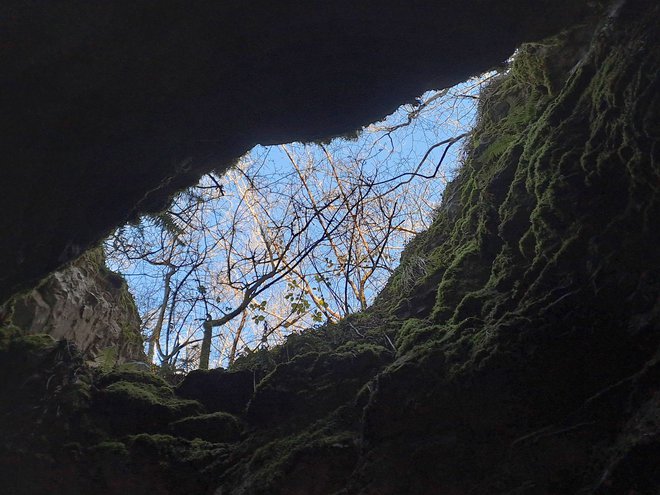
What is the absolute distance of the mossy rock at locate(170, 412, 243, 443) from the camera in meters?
3.45

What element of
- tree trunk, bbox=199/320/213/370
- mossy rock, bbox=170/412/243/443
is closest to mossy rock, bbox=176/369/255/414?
mossy rock, bbox=170/412/243/443

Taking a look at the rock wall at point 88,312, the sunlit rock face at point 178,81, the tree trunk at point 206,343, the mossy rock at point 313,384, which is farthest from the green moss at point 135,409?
the tree trunk at point 206,343

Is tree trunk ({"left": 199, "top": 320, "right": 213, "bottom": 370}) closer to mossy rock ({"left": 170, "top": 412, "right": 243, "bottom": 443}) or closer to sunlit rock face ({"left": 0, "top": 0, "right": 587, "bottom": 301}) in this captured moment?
mossy rock ({"left": 170, "top": 412, "right": 243, "bottom": 443})

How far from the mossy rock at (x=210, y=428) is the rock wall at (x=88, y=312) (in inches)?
43.4

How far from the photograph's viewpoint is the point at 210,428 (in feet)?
11.4

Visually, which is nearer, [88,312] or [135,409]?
[135,409]

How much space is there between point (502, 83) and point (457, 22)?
8.60 feet

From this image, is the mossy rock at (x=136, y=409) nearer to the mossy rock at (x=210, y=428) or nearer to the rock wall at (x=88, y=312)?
the mossy rock at (x=210, y=428)

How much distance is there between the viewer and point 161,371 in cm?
520

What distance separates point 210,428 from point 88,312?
2.36 metres

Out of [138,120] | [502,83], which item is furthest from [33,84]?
[502,83]

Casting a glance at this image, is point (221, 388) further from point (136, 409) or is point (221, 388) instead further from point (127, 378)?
point (127, 378)

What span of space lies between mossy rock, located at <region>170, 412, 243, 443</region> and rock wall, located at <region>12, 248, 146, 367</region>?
1103 mm

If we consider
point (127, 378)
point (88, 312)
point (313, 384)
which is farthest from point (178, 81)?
point (88, 312)
